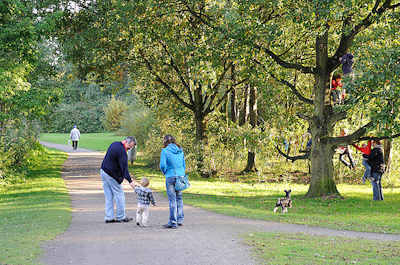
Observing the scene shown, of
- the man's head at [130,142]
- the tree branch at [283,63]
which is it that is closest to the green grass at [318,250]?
the man's head at [130,142]

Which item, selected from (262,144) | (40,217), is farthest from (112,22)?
(40,217)

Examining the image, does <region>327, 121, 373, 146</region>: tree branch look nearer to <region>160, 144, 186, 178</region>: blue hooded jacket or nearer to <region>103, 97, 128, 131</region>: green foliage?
<region>160, 144, 186, 178</region>: blue hooded jacket

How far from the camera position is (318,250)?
882 cm

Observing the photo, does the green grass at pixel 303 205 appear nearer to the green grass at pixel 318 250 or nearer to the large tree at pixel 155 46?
the green grass at pixel 318 250

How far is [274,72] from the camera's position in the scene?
17.9 metres

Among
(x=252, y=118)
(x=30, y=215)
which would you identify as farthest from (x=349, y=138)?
(x=252, y=118)

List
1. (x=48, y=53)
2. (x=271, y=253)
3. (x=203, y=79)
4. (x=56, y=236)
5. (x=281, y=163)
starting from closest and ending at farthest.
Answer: (x=271, y=253) < (x=56, y=236) < (x=203, y=79) < (x=281, y=163) < (x=48, y=53)

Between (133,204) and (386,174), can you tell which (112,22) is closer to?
(133,204)

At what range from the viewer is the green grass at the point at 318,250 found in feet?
26.6

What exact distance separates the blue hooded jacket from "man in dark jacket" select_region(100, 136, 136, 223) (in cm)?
83

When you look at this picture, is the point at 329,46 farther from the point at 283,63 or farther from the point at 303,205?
the point at 303,205

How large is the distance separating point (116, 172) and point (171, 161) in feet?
4.60

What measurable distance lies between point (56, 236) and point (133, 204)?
5479mm

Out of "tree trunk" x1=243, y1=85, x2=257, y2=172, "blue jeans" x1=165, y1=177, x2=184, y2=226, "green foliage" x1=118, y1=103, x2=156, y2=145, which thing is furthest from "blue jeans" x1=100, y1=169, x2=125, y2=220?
"green foliage" x1=118, y1=103, x2=156, y2=145
